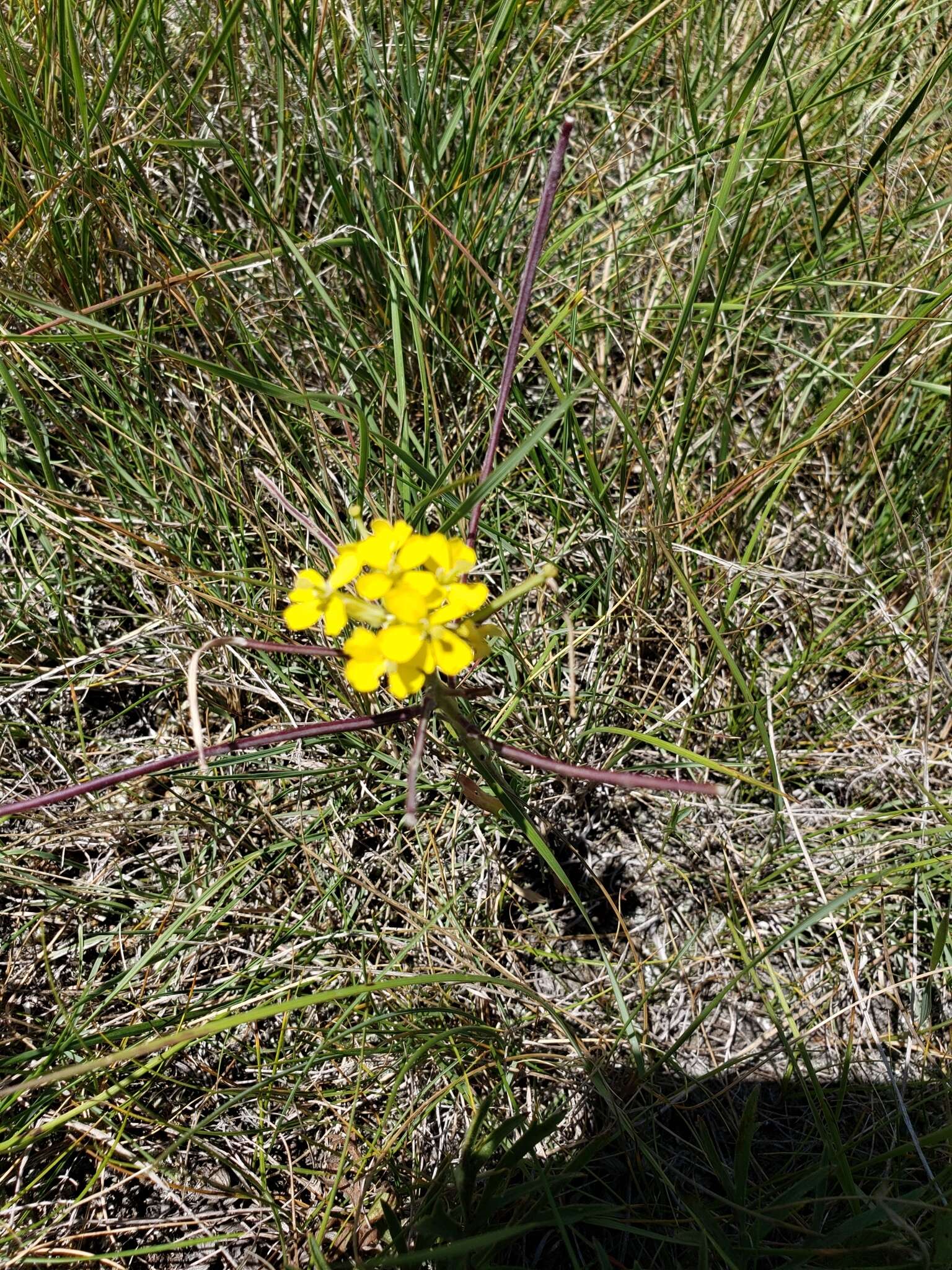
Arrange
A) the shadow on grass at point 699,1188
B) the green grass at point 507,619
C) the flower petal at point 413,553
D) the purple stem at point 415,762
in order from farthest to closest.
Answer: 1. the green grass at point 507,619
2. the shadow on grass at point 699,1188
3. the flower petal at point 413,553
4. the purple stem at point 415,762

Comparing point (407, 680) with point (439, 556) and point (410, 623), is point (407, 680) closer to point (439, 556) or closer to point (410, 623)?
point (410, 623)

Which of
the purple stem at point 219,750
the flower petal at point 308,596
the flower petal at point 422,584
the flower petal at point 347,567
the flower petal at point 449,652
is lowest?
the purple stem at point 219,750

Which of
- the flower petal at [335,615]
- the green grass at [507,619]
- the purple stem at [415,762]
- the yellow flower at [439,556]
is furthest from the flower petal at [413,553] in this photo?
the green grass at [507,619]

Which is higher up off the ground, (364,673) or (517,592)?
(517,592)

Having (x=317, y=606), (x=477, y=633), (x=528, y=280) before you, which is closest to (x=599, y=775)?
(x=477, y=633)

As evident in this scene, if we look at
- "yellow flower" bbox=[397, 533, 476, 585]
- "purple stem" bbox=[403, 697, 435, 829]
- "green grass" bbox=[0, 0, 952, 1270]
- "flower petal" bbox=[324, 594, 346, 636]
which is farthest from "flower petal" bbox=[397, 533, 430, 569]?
"green grass" bbox=[0, 0, 952, 1270]

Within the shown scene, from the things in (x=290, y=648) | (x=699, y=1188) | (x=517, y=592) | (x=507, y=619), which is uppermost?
(x=517, y=592)

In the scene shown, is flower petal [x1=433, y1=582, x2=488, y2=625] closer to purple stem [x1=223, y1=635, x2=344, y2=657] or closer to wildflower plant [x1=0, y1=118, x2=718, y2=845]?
wildflower plant [x1=0, y1=118, x2=718, y2=845]

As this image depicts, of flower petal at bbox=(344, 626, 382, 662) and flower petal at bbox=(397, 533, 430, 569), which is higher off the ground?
flower petal at bbox=(397, 533, 430, 569)

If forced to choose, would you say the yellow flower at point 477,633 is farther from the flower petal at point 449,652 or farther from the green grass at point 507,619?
the green grass at point 507,619
